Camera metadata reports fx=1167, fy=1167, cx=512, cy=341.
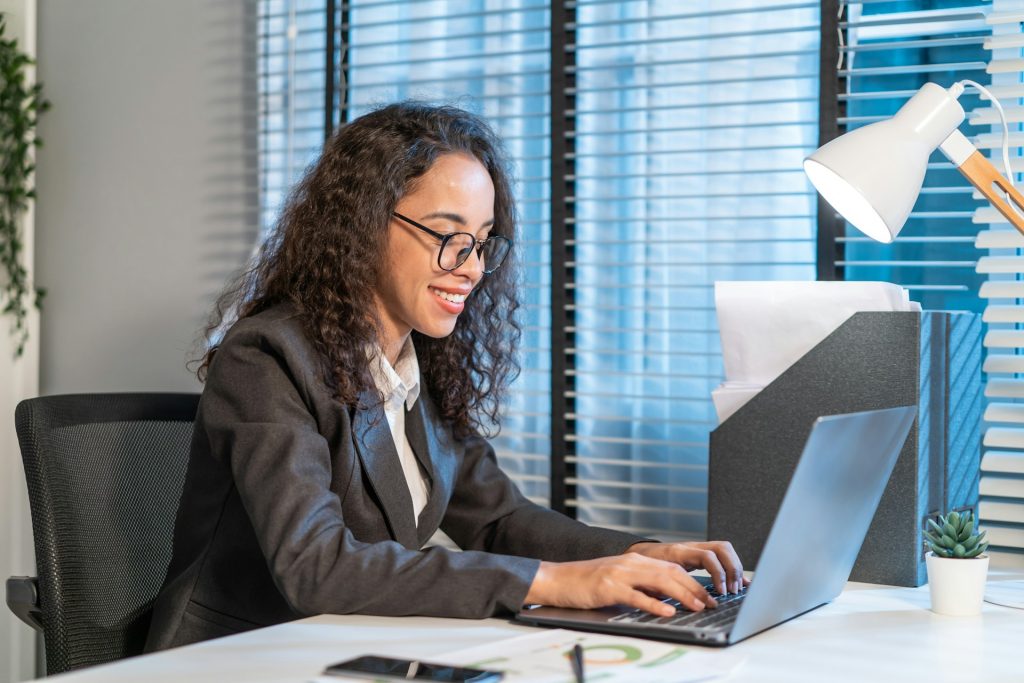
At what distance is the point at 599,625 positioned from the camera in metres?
1.21

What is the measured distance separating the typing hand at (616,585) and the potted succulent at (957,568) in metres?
0.29

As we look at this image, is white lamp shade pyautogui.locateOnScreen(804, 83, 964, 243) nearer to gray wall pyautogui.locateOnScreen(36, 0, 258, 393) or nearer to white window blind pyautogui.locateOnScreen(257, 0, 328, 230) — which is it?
white window blind pyautogui.locateOnScreen(257, 0, 328, 230)

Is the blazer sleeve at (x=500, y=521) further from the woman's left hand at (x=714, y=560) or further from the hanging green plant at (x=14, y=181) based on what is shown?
the hanging green plant at (x=14, y=181)

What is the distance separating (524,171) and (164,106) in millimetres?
960

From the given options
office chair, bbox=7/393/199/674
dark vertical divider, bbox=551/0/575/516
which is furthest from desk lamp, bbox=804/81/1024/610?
office chair, bbox=7/393/199/674

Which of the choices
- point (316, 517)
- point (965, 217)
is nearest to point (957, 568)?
point (316, 517)

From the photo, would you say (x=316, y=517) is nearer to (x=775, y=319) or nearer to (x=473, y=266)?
(x=473, y=266)

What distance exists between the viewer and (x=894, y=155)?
1434mm

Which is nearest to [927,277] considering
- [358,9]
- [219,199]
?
[358,9]

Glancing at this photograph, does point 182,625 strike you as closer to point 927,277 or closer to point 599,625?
point 599,625

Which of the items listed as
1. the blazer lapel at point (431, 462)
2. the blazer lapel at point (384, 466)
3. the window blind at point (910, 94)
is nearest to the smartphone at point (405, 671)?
the blazer lapel at point (384, 466)

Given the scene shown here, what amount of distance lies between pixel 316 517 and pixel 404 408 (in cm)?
41

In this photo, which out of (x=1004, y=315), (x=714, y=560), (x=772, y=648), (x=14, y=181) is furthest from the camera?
(x=14, y=181)

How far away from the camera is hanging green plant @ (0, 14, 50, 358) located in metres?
2.81
